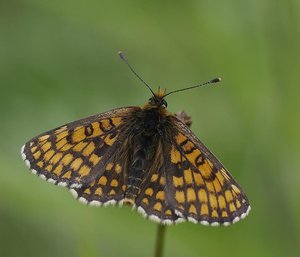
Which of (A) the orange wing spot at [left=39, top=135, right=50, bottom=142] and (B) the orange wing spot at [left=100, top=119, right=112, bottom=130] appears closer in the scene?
(A) the orange wing spot at [left=39, top=135, right=50, bottom=142]

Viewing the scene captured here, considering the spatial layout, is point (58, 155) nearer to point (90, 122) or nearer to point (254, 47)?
point (90, 122)

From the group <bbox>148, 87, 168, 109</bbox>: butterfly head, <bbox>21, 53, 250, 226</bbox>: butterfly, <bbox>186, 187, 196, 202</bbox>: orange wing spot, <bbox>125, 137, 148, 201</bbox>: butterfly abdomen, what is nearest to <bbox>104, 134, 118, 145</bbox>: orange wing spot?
<bbox>21, 53, 250, 226</bbox>: butterfly

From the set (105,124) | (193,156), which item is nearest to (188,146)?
(193,156)

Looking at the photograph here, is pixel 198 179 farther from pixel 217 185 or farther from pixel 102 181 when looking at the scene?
pixel 102 181

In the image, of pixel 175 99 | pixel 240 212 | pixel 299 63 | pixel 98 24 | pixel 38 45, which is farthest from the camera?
pixel 38 45

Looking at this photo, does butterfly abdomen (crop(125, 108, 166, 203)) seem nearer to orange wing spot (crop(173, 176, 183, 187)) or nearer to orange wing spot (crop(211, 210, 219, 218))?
orange wing spot (crop(173, 176, 183, 187))

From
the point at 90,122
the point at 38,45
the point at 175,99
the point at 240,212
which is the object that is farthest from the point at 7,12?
the point at 240,212

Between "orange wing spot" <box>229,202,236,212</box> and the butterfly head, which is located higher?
the butterfly head

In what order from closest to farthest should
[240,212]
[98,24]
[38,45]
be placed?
[240,212], [98,24], [38,45]
